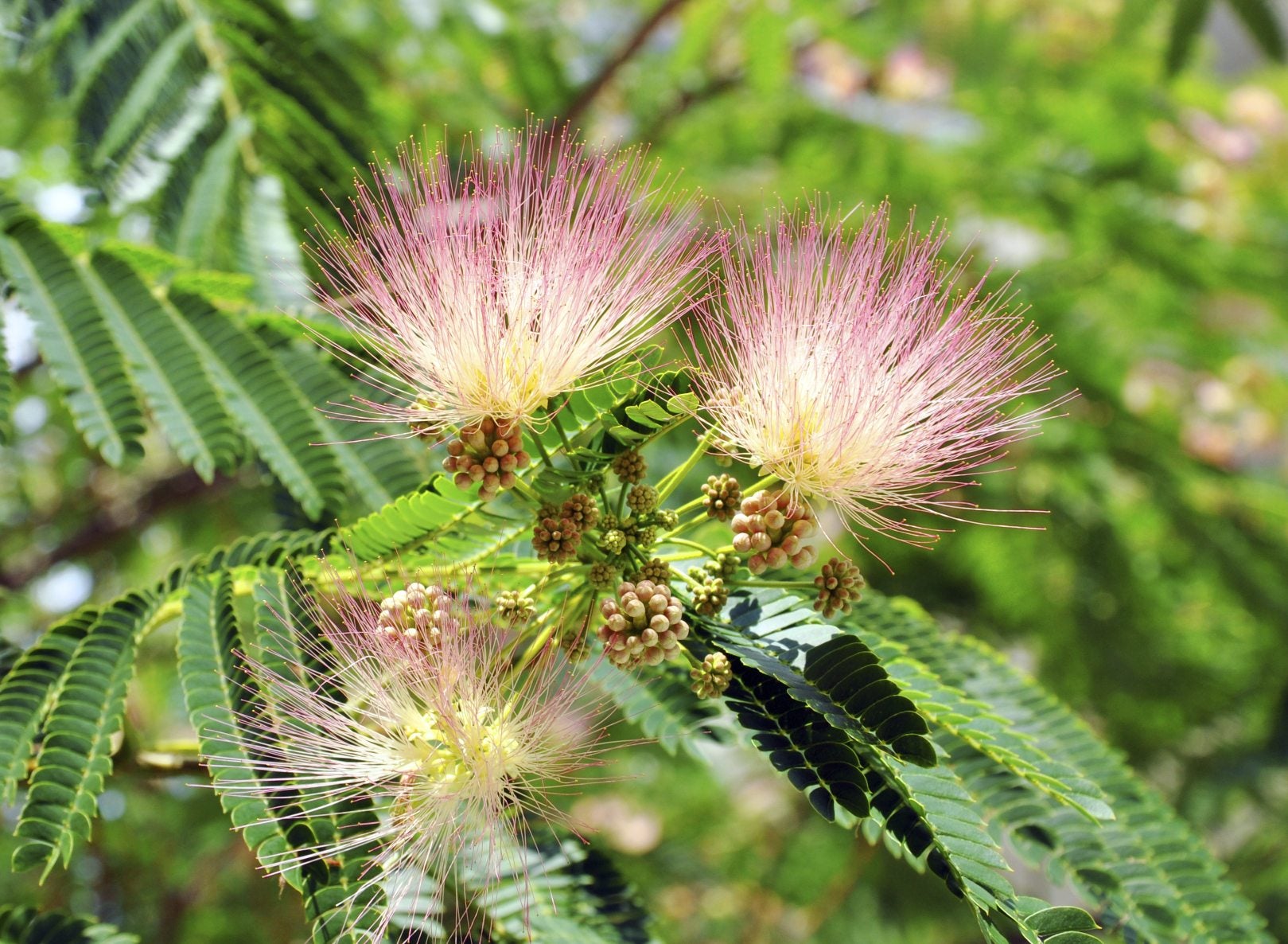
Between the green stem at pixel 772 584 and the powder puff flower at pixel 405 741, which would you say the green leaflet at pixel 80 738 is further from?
the green stem at pixel 772 584

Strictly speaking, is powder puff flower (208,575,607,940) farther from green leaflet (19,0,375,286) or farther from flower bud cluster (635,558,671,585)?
green leaflet (19,0,375,286)

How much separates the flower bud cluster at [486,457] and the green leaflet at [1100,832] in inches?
27.5

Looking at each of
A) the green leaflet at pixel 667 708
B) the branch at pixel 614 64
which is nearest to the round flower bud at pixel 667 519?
the green leaflet at pixel 667 708

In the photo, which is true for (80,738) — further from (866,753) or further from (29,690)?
(866,753)

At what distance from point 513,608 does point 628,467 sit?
27 cm

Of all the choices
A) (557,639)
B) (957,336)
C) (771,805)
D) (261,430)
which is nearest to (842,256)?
(957,336)

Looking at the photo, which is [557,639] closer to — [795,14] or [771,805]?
[795,14]

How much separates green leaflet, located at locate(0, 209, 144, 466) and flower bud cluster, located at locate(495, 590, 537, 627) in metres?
0.91

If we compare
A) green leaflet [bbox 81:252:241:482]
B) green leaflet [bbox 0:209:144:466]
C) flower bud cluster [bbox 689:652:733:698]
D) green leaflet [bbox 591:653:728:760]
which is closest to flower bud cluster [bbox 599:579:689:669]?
flower bud cluster [bbox 689:652:733:698]

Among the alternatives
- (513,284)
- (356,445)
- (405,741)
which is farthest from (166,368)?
(405,741)

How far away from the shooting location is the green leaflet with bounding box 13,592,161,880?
5.02ft

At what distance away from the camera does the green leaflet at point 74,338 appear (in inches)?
76.7

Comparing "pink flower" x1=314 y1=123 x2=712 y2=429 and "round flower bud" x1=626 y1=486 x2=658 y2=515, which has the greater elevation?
"pink flower" x1=314 y1=123 x2=712 y2=429

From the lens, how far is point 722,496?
1.52 m
